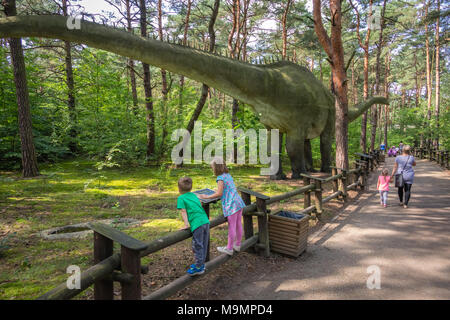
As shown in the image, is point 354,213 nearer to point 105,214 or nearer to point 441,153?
point 105,214

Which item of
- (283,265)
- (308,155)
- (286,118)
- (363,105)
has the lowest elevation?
(283,265)

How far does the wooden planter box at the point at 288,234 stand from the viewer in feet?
12.9

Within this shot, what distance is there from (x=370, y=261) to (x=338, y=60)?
5767 millimetres

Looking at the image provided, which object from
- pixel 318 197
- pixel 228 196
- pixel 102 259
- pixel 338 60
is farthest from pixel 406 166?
pixel 102 259

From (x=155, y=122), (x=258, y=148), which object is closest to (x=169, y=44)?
(x=155, y=122)

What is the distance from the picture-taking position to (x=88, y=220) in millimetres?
5090

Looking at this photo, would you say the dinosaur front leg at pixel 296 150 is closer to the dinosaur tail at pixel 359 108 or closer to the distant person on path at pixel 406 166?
the distant person on path at pixel 406 166

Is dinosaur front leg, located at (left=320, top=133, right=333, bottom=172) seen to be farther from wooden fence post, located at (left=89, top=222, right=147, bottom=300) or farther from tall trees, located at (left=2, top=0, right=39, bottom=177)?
tall trees, located at (left=2, top=0, right=39, bottom=177)

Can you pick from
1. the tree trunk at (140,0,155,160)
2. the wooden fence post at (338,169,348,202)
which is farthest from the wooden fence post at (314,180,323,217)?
the tree trunk at (140,0,155,160)

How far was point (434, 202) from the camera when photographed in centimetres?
703

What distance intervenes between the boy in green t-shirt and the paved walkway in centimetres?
51

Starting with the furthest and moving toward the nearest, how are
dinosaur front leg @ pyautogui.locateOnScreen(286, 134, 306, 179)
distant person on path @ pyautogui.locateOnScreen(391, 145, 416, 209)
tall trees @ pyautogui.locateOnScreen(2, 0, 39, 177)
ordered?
dinosaur front leg @ pyautogui.locateOnScreen(286, 134, 306, 179) → tall trees @ pyautogui.locateOnScreen(2, 0, 39, 177) → distant person on path @ pyautogui.locateOnScreen(391, 145, 416, 209)

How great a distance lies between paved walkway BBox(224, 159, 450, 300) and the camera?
9.95 feet

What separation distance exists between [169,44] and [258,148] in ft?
22.9
